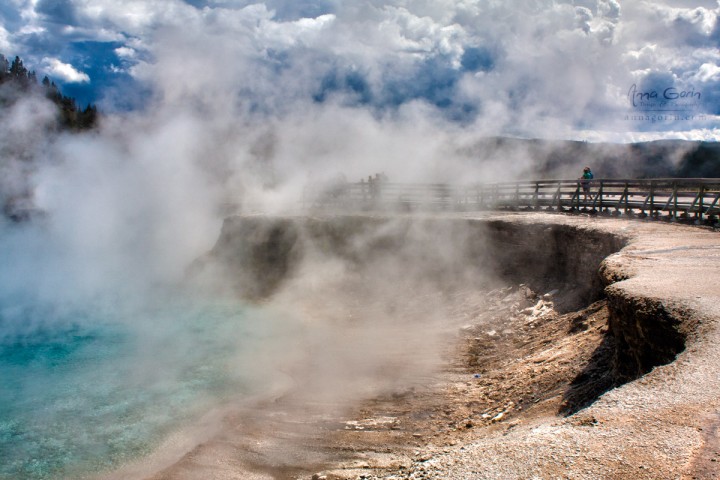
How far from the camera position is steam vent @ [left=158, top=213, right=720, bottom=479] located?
3.22m

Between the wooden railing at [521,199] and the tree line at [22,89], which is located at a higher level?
the tree line at [22,89]

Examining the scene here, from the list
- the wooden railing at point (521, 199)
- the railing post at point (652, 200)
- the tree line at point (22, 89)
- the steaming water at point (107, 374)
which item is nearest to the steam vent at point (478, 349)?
the steaming water at point (107, 374)

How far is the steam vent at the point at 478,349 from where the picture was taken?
127 inches

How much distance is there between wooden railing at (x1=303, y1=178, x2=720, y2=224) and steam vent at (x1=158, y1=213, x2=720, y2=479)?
1440 mm

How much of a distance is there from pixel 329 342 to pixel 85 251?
11.6 m

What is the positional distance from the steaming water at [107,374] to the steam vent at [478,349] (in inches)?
35.1

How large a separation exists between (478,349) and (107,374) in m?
6.41

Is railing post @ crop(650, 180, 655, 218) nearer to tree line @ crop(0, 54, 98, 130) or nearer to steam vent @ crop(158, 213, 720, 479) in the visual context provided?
steam vent @ crop(158, 213, 720, 479)

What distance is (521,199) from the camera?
1723cm

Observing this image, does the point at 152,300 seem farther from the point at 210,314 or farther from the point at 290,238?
the point at 290,238

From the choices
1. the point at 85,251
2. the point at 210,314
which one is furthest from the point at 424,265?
the point at 85,251

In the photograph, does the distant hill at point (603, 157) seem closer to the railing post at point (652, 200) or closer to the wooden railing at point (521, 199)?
the wooden railing at point (521, 199)

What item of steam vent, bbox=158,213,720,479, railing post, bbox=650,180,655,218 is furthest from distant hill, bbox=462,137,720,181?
steam vent, bbox=158,213,720,479

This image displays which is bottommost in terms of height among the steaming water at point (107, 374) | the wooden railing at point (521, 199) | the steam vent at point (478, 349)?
the steaming water at point (107, 374)
